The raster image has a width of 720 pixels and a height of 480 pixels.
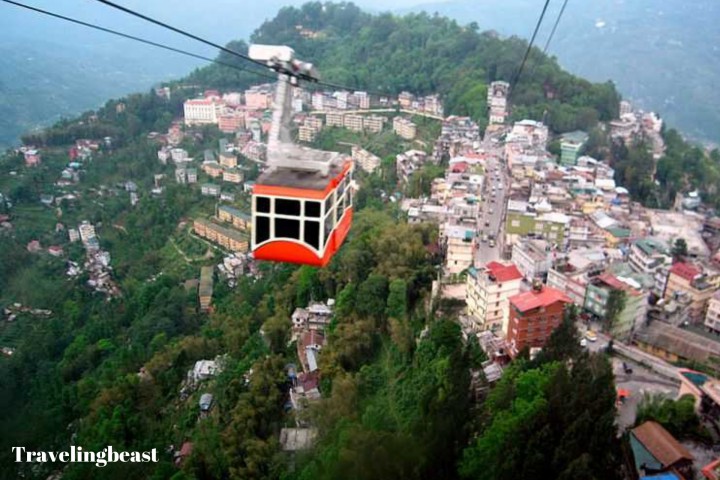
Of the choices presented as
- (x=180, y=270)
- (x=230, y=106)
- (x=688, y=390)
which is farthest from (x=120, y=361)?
(x=230, y=106)

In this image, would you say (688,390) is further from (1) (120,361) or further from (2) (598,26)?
(2) (598,26)

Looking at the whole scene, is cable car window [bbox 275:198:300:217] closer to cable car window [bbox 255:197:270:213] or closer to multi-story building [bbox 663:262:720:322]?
cable car window [bbox 255:197:270:213]

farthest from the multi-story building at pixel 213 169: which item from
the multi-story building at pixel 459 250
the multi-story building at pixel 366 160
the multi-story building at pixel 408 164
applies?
the multi-story building at pixel 459 250

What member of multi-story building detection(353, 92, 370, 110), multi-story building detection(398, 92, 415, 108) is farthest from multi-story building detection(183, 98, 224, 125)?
multi-story building detection(398, 92, 415, 108)

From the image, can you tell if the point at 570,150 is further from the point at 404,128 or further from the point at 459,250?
Result: the point at 459,250

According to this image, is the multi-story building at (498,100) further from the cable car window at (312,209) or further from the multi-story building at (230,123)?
the cable car window at (312,209)

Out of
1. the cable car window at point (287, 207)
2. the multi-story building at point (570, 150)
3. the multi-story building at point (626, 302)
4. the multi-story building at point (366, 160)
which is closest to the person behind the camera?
the cable car window at point (287, 207)

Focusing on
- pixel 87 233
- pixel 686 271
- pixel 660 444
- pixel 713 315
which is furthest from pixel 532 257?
pixel 87 233
